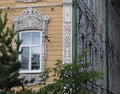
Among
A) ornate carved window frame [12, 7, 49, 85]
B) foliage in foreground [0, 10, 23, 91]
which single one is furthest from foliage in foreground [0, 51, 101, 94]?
ornate carved window frame [12, 7, 49, 85]

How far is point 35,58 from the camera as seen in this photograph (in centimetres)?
2453

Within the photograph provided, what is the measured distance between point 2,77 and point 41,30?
24.2ft

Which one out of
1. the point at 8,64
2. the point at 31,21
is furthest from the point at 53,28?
the point at 8,64

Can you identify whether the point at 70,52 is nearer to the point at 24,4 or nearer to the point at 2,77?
the point at 24,4

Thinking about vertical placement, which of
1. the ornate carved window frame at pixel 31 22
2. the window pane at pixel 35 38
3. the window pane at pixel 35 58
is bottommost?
the window pane at pixel 35 58

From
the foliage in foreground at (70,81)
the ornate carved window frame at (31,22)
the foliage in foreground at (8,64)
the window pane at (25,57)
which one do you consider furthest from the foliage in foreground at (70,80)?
the window pane at (25,57)

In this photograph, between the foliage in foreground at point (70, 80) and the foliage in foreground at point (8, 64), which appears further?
the foliage in foreground at point (8, 64)

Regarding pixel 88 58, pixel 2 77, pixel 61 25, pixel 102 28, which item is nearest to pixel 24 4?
pixel 61 25

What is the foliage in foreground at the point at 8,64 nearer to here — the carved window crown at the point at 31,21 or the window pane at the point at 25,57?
the carved window crown at the point at 31,21

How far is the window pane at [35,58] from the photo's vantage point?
2436 centimetres

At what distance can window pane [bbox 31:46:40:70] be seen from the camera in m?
24.4

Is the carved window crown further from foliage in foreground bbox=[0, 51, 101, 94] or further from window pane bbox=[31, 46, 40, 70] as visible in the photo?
foliage in foreground bbox=[0, 51, 101, 94]

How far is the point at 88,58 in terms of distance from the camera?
28.9 meters

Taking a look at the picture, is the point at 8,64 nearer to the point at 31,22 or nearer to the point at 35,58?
the point at 35,58
